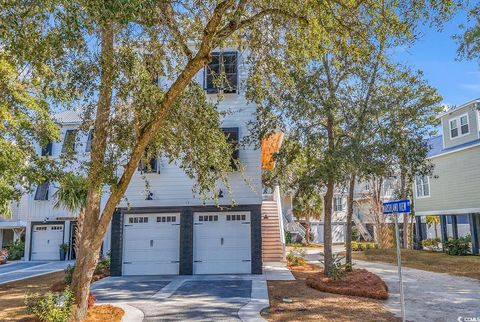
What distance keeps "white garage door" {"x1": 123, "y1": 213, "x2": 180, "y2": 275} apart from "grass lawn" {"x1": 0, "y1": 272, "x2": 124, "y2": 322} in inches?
119

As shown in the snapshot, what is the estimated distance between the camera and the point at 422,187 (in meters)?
26.1

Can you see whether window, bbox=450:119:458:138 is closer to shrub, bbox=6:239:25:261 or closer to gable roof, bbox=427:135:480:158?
gable roof, bbox=427:135:480:158

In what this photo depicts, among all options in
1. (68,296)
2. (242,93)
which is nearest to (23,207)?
(242,93)

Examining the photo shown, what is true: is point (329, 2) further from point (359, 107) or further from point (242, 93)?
point (242, 93)

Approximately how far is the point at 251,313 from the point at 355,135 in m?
6.39

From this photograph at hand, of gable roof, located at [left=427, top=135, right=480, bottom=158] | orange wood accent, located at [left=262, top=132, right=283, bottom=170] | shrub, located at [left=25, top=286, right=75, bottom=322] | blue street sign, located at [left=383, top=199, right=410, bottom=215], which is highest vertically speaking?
gable roof, located at [left=427, top=135, right=480, bottom=158]

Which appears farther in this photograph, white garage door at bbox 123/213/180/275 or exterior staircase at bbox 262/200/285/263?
exterior staircase at bbox 262/200/285/263

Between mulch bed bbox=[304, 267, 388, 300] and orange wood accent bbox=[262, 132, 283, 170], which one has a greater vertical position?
orange wood accent bbox=[262, 132, 283, 170]

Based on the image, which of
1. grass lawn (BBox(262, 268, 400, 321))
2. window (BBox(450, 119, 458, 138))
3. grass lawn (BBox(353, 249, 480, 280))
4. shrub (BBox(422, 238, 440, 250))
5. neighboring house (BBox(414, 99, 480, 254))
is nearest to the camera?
grass lawn (BBox(262, 268, 400, 321))

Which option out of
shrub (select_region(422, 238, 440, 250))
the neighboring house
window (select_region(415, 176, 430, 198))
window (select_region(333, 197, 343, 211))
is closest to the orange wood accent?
the neighboring house

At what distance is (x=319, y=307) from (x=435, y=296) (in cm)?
377

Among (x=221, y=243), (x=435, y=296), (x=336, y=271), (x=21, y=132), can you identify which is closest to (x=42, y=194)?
(x=221, y=243)

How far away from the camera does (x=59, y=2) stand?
5.91m

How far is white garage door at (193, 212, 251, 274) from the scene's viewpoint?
1499 cm
